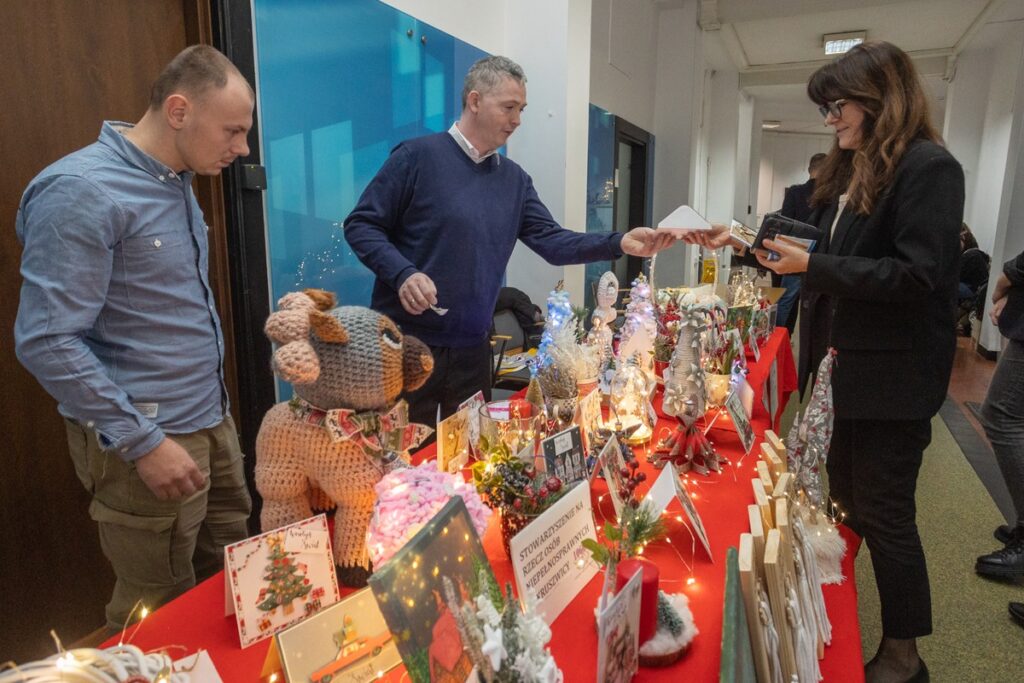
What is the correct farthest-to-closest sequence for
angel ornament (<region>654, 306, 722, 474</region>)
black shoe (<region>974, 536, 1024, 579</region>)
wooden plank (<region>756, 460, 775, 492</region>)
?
black shoe (<region>974, 536, 1024, 579</region>)
angel ornament (<region>654, 306, 722, 474</region>)
wooden plank (<region>756, 460, 775, 492</region>)

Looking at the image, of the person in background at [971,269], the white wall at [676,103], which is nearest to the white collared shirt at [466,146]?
the white wall at [676,103]

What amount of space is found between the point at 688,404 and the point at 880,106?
874 millimetres

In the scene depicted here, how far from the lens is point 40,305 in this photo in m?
1.21

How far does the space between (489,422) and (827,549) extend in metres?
0.79

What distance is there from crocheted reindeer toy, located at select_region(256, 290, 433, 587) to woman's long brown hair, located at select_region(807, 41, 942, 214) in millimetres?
1227

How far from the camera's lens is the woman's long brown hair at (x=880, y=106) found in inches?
61.2

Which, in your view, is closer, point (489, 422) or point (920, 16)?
point (489, 422)

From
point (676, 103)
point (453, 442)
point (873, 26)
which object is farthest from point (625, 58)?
point (453, 442)

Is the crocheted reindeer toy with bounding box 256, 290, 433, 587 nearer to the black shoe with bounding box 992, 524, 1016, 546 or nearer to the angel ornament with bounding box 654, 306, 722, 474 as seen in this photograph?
the angel ornament with bounding box 654, 306, 722, 474

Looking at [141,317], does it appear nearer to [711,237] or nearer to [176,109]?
[176,109]

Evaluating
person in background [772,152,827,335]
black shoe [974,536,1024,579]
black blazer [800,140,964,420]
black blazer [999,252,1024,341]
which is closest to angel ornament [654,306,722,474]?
black blazer [800,140,964,420]

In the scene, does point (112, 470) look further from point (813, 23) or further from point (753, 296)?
point (813, 23)

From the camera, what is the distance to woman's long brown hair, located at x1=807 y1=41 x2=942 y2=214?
1556 millimetres

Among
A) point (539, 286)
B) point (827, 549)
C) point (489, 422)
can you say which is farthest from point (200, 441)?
point (539, 286)
